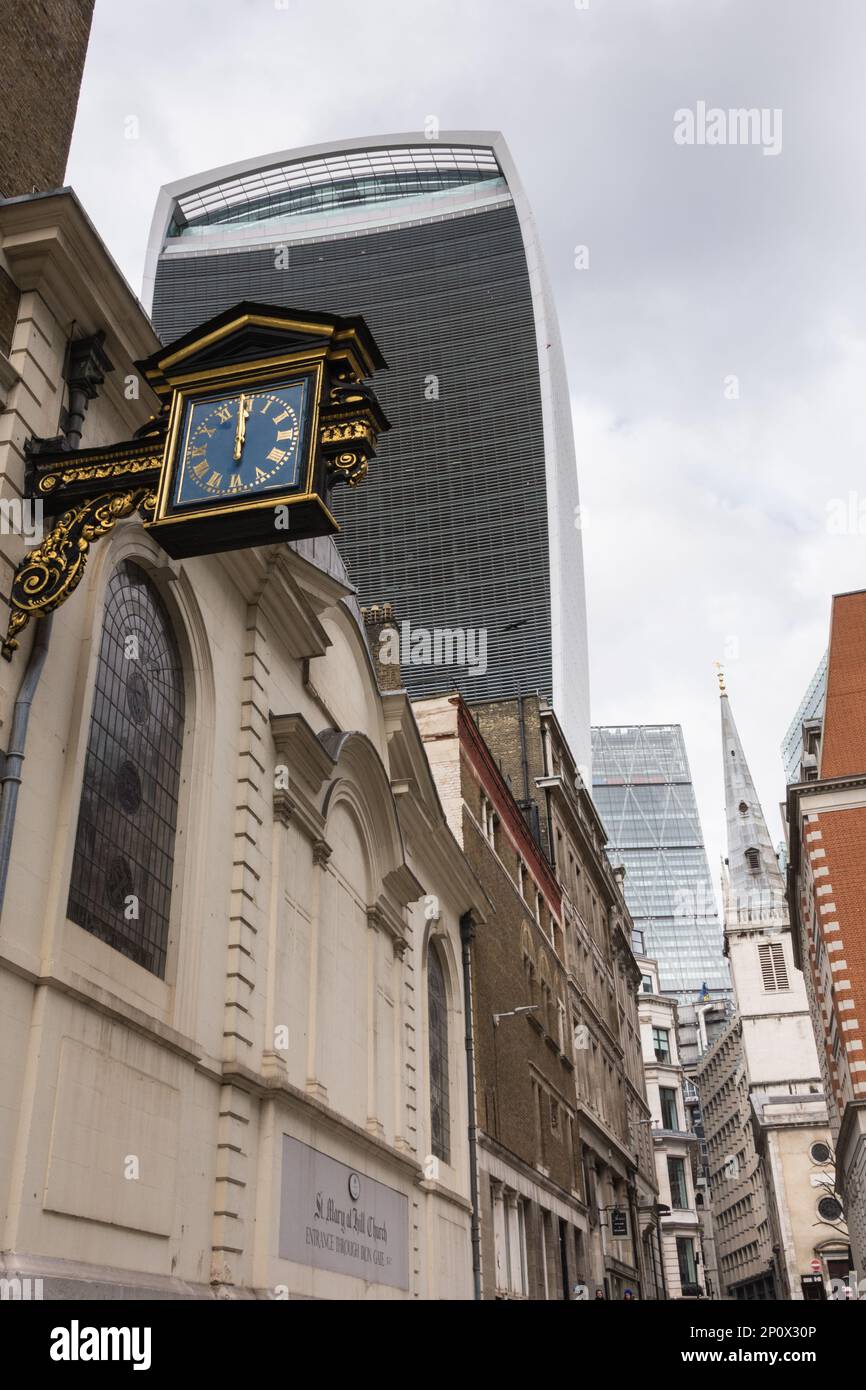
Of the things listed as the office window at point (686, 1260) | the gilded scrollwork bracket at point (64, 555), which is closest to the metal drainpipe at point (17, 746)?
the gilded scrollwork bracket at point (64, 555)

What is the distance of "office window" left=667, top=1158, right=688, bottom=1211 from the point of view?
→ 3959 inches

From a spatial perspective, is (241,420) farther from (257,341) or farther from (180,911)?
(180,911)

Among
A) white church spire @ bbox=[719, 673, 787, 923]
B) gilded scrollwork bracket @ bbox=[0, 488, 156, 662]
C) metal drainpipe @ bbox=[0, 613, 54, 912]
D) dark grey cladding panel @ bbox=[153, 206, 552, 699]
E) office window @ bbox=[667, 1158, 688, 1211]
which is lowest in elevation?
metal drainpipe @ bbox=[0, 613, 54, 912]

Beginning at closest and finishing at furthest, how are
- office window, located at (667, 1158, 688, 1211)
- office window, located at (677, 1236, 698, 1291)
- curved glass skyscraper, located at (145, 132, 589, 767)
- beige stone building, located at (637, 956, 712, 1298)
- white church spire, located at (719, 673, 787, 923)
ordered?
beige stone building, located at (637, 956, 712, 1298) → office window, located at (677, 1236, 698, 1291) → office window, located at (667, 1158, 688, 1211) → white church spire, located at (719, 673, 787, 923) → curved glass skyscraper, located at (145, 132, 589, 767)

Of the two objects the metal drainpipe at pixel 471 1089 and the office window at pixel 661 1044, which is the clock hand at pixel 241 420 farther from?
the office window at pixel 661 1044

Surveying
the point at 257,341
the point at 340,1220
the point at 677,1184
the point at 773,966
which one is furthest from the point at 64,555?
the point at 773,966

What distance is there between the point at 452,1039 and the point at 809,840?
22773mm

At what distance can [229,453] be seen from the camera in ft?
33.6

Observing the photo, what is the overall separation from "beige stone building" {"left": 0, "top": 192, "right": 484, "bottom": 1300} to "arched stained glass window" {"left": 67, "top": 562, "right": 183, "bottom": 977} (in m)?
0.04

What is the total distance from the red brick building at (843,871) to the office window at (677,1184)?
48.3 metres

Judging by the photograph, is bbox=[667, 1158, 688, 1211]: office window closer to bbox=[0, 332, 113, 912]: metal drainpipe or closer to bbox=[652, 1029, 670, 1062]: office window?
bbox=[652, 1029, 670, 1062]: office window

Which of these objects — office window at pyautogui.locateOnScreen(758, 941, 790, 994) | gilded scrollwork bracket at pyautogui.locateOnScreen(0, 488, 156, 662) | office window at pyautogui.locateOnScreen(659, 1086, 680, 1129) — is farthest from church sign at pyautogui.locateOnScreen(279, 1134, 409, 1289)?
office window at pyautogui.locateOnScreen(758, 941, 790, 994)

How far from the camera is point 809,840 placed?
4550cm

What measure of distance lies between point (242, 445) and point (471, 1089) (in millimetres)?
21026
